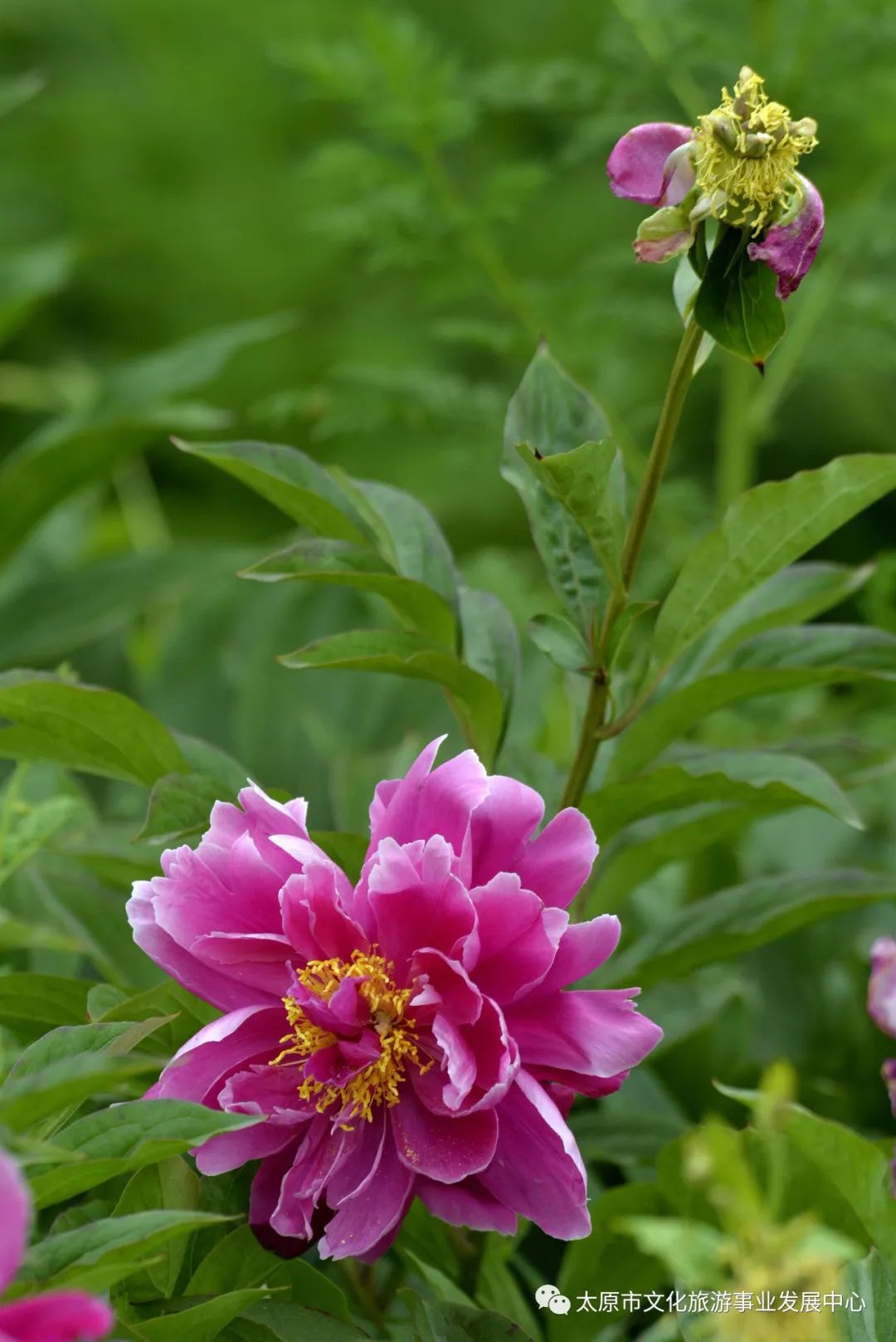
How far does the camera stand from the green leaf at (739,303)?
45 centimetres

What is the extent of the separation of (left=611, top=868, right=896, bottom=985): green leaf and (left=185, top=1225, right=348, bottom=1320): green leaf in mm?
175

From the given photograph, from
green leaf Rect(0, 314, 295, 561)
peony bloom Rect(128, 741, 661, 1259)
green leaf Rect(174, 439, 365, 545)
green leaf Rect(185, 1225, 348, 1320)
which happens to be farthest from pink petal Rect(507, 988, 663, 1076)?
green leaf Rect(0, 314, 295, 561)

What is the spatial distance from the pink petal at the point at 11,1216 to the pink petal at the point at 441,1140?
15cm

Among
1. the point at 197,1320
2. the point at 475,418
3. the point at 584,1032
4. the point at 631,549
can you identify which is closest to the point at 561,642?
the point at 631,549

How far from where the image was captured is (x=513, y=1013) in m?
0.45

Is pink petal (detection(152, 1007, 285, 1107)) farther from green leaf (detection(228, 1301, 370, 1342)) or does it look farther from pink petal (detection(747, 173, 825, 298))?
pink petal (detection(747, 173, 825, 298))

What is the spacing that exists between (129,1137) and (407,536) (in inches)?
10.9

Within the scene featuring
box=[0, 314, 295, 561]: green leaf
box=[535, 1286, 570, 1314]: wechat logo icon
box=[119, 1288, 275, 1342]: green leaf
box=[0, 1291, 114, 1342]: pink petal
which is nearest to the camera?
box=[0, 1291, 114, 1342]: pink petal

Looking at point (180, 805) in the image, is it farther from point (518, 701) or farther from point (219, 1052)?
point (518, 701)

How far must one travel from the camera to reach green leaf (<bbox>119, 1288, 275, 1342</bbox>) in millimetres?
413

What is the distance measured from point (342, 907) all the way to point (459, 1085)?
0.07 metres

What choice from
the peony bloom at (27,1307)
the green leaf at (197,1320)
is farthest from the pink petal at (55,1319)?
the green leaf at (197,1320)

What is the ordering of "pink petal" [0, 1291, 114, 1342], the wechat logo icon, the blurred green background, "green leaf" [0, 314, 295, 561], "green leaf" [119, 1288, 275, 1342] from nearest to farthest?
"pink petal" [0, 1291, 114, 1342] → "green leaf" [119, 1288, 275, 1342] → the wechat logo icon → the blurred green background → "green leaf" [0, 314, 295, 561]

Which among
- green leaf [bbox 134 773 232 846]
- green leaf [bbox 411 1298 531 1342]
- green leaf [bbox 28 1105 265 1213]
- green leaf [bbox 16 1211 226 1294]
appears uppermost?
green leaf [bbox 134 773 232 846]
